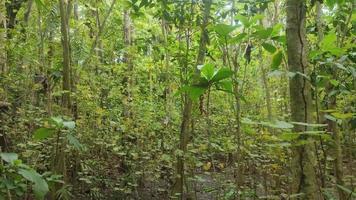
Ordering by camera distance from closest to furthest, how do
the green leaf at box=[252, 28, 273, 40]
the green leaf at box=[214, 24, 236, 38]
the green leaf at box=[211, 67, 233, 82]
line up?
the green leaf at box=[211, 67, 233, 82]
the green leaf at box=[252, 28, 273, 40]
the green leaf at box=[214, 24, 236, 38]

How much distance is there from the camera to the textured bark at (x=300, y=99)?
2.25 metres

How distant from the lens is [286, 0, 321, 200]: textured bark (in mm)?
2248

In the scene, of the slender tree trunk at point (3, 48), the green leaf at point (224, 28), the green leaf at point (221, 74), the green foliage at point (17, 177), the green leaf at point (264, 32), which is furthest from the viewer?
the slender tree trunk at point (3, 48)

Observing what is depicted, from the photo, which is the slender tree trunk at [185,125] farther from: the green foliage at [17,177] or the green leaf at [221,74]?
the green foliage at [17,177]

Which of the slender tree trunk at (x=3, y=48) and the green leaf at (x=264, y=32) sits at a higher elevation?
the slender tree trunk at (x=3, y=48)

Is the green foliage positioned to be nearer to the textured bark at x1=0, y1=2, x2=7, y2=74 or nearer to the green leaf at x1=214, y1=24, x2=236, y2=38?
the green leaf at x1=214, y1=24, x2=236, y2=38

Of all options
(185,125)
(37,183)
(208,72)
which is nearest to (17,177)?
(37,183)

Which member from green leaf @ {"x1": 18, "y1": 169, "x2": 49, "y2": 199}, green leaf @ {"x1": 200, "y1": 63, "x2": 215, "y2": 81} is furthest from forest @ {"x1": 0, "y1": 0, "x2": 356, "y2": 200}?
green leaf @ {"x1": 18, "y1": 169, "x2": 49, "y2": 199}

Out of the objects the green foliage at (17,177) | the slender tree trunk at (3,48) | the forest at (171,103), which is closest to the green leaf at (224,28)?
the forest at (171,103)

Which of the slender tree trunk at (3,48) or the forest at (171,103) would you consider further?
the slender tree trunk at (3,48)

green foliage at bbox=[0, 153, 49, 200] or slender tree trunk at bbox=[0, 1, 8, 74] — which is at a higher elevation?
slender tree trunk at bbox=[0, 1, 8, 74]

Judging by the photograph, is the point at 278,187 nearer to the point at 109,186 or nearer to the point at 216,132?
the point at 109,186

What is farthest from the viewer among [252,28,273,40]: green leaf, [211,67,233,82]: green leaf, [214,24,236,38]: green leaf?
[214,24,236,38]: green leaf

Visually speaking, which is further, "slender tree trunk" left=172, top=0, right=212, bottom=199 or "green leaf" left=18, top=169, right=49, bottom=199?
"slender tree trunk" left=172, top=0, right=212, bottom=199
